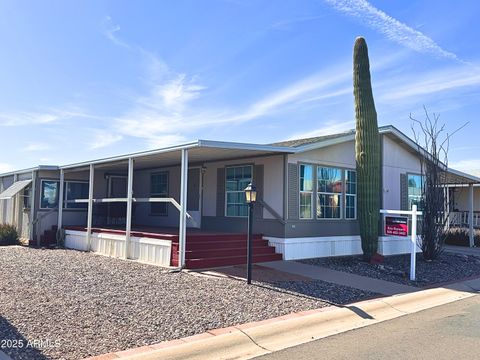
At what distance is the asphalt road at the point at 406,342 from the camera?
5.19 metres

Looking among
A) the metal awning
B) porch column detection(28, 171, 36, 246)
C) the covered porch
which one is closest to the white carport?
porch column detection(28, 171, 36, 246)

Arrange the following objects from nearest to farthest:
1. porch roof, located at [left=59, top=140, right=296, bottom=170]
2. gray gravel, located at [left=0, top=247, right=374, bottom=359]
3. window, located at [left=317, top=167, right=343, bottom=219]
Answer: gray gravel, located at [left=0, top=247, right=374, bottom=359]
porch roof, located at [left=59, top=140, right=296, bottom=170]
window, located at [left=317, top=167, right=343, bottom=219]

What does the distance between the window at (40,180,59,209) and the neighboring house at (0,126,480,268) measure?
0.04 metres

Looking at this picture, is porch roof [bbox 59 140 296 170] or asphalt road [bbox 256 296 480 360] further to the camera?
porch roof [bbox 59 140 296 170]

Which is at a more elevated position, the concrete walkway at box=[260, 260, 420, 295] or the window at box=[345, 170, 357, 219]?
the window at box=[345, 170, 357, 219]

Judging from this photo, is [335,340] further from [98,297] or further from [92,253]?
[92,253]

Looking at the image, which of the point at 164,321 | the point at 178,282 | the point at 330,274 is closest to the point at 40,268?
the point at 178,282

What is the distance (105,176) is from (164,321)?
44.3 feet

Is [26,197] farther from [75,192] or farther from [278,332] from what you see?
[278,332]

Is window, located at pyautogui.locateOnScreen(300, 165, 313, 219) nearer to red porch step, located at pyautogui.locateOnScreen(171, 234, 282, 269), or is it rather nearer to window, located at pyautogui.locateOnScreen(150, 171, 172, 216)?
red porch step, located at pyautogui.locateOnScreen(171, 234, 282, 269)

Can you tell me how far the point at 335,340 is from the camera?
19.0 feet

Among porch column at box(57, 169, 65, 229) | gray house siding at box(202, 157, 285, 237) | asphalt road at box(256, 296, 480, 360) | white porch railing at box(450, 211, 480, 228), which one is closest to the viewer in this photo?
asphalt road at box(256, 296, 480, 360)

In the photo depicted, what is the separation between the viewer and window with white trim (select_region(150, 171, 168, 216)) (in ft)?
55.9

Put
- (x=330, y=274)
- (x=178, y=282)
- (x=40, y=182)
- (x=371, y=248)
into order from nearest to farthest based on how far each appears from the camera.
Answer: (x=178, y=282) < (x=330, y=274) < (x=371, y=248) < (x=40, y=182)
